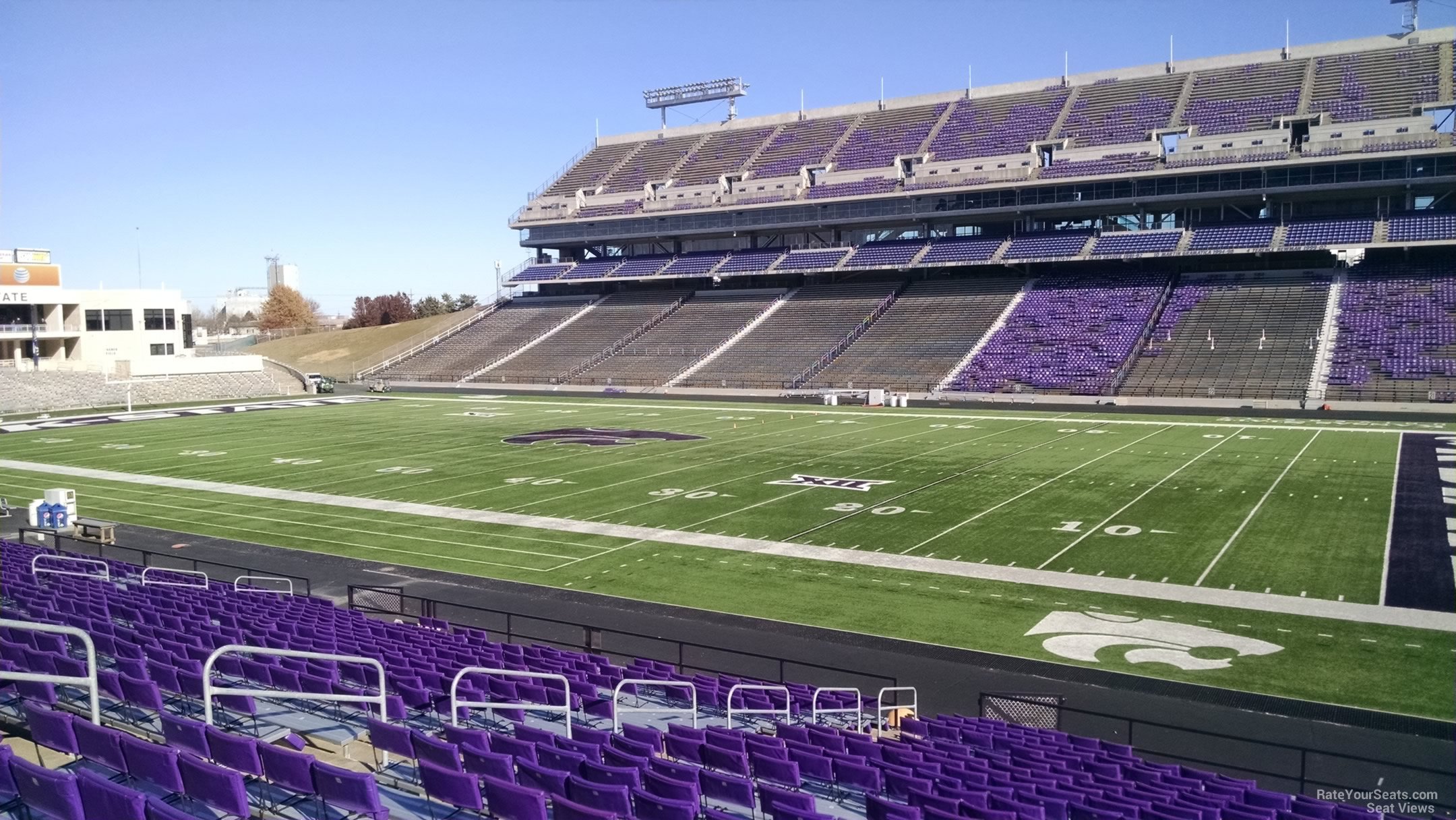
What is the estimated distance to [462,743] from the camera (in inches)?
325

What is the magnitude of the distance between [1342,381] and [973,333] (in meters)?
20.7

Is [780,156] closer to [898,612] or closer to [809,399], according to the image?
[809,399]

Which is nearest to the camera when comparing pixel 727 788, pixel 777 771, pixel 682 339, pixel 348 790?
pixel 348 790

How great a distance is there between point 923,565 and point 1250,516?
9.88 meters

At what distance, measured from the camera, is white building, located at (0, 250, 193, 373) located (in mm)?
65750

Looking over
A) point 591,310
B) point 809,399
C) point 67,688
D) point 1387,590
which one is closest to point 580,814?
point 67,688

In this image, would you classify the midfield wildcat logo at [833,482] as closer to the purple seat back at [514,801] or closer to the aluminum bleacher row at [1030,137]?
the purple seat back at [514,801]

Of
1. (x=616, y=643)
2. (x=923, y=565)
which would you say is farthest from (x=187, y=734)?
(x=923, y=565)

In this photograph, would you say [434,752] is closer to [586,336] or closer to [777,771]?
[777,771]

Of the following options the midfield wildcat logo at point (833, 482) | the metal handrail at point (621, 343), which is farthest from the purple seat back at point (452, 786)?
the metal handrail at point (621, 343)

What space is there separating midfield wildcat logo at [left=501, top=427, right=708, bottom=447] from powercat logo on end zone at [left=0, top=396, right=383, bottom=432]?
24.1 m

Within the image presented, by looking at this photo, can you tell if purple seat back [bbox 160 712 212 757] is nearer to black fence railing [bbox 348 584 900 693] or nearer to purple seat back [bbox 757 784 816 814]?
purple seat back [bbox 757 784 816 814]

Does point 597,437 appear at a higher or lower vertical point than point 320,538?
higher

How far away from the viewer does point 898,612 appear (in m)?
19.0
